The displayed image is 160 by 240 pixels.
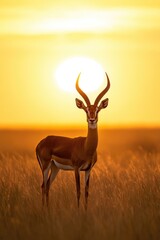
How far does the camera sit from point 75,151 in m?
17.1

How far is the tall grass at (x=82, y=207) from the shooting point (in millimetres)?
13016

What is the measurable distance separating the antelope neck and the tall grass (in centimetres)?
85

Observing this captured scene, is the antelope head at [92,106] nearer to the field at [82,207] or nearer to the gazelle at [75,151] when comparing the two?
the gazelle at [75,151]

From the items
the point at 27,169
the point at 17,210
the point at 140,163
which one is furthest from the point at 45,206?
the point at 140,163

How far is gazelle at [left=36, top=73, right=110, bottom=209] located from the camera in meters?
16.5

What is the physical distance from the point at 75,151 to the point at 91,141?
1.69 feet

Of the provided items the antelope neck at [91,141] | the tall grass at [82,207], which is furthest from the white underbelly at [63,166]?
the antelope neck at [91,141]

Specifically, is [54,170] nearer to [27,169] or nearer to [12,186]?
[12,186]

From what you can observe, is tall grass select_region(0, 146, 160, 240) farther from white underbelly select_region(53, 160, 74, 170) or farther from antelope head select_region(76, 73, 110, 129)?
antelope head select_region(76, 73, 110, 129)

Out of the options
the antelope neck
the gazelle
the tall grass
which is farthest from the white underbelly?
the antelope neck

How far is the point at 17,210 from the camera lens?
1473 centimetres

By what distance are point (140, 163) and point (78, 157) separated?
6997 mm

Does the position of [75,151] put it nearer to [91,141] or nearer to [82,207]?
[91,141]

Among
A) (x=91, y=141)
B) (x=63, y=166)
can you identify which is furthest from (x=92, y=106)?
(x=63, y=166)
